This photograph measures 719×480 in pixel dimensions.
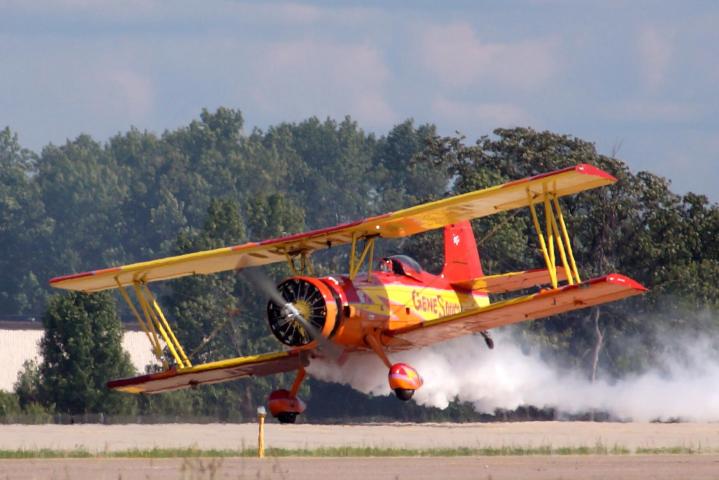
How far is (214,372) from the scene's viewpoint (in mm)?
30609

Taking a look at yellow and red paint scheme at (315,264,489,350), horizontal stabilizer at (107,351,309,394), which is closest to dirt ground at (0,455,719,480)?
yellow and red paint scheme at (315,264,489,350)

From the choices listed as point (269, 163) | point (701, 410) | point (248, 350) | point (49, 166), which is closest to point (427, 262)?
point (248, 350)

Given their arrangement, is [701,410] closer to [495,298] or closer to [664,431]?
[664,431]

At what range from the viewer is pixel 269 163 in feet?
414

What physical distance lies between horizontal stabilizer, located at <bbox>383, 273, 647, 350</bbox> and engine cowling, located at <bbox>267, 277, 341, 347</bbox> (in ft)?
6.34

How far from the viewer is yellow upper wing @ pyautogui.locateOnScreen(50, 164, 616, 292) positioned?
26344 millimetres

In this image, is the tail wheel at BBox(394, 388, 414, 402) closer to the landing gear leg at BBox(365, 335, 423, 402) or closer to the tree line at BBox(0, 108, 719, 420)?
the landing gear leg at BBox(365, 335, 423, 402)

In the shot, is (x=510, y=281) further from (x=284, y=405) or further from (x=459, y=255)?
(x=284, y=405)

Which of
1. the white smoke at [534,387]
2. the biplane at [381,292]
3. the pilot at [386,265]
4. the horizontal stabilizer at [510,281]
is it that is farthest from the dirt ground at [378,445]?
the pilot at [386,265]

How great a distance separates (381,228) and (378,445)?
624 cm

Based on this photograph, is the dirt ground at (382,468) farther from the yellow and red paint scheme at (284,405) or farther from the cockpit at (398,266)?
the cockpit at (398,266)

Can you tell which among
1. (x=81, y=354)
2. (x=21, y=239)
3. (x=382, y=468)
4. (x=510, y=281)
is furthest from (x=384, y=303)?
(x=21, y=239)

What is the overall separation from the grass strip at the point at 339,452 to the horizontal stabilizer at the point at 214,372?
7.45 metres

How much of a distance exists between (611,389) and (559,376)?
2286 mm
